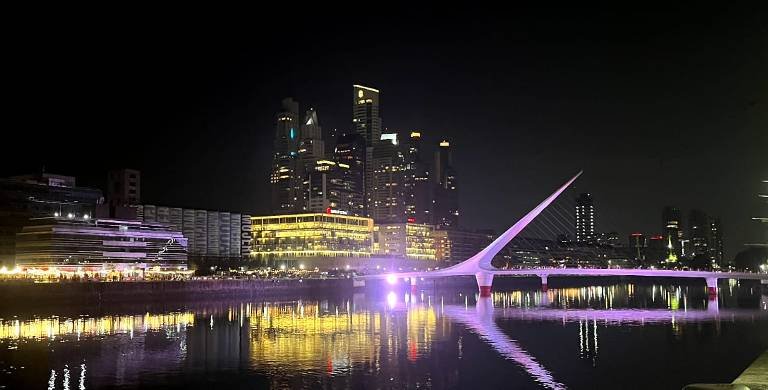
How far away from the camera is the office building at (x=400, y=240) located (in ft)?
519

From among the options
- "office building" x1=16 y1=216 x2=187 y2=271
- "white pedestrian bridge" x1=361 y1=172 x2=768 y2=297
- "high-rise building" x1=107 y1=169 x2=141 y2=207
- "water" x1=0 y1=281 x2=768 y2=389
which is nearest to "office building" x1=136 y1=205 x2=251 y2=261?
"high-rise building" x1=107 y1=169 x2=141 y2=207

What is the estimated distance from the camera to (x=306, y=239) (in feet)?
448

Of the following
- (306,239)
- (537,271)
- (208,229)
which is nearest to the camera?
(537,271)

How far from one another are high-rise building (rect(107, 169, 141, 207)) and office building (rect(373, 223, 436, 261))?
5423cm

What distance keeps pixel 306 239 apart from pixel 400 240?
30.0 meters

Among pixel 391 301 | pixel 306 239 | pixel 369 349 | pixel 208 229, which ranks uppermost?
pixel 208 229

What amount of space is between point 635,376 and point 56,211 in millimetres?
91806

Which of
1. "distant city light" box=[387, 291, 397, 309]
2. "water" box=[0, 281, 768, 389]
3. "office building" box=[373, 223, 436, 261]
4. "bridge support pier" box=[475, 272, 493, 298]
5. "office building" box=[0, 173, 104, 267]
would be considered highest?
"office building" box=[0, 173, 104, 267]

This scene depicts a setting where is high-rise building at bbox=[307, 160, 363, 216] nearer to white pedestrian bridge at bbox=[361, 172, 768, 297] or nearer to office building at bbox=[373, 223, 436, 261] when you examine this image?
office building at bbox=[373, 223, 436, 261]

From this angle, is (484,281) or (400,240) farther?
(400,240)

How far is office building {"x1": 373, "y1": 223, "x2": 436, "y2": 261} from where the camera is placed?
158m

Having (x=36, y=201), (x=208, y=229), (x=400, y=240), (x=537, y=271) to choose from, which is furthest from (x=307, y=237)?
(x=537, y=271)

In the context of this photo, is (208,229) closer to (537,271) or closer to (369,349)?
(537,271)

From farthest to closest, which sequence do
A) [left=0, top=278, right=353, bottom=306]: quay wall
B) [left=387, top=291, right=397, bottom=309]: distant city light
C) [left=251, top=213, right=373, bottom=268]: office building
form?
1. [left=251, top=213, right=373, bottom=268]: office building
2. [left=387, top=291, right=397, bottom=309]: distant city light
3. [left=0, top=278, right=353, bottom=306]: quay wall
